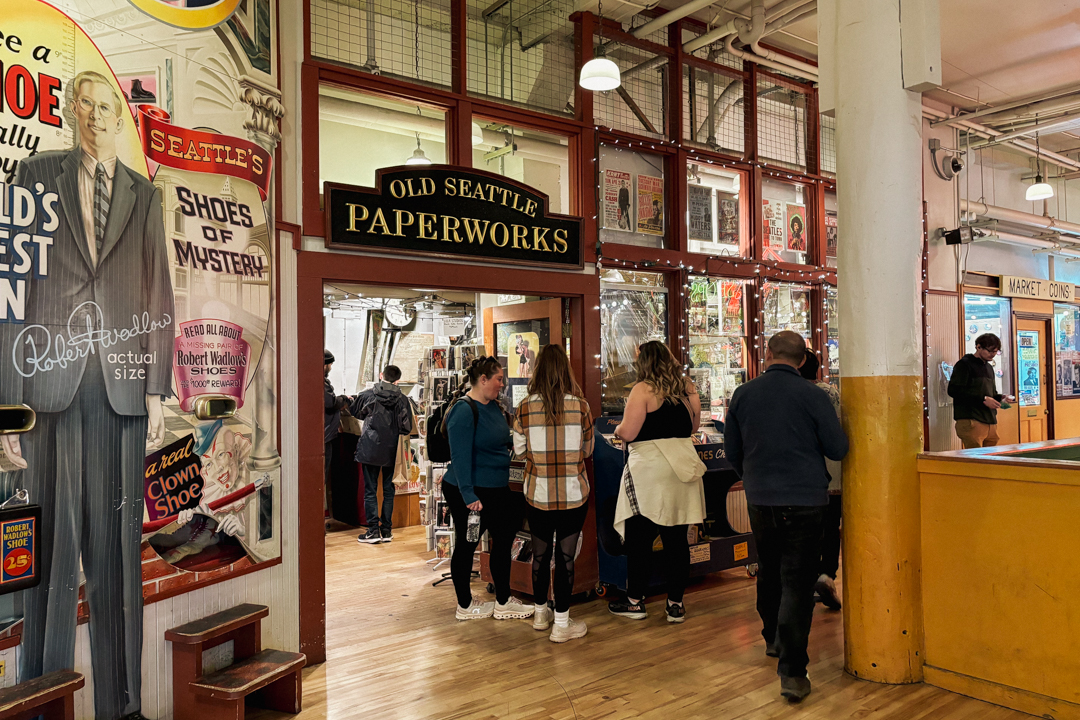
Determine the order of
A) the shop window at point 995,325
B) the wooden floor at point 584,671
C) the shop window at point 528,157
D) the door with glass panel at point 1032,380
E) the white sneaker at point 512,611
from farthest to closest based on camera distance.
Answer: the door with glass panel at point 1032,380, the shop window at point 995,325, the shop window at point 528,157, the white sneaker at point 512,611, the wooden floor at point 584,671

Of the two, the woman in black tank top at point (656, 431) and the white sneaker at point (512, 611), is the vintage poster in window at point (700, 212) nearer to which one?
the woman in black tank top at point (656, 431)

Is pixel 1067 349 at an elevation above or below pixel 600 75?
below

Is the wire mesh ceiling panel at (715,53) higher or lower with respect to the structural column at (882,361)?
higher

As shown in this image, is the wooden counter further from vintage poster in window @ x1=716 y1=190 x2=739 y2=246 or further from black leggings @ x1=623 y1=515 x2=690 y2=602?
vintage poster in window @ x1=716 y1=190 x2=739 y2=246

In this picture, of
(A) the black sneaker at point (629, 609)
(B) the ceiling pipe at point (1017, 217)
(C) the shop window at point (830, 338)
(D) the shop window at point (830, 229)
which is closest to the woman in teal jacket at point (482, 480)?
(A) the black sneaker at point (629, 609)

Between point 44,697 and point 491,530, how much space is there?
2407 millimetres

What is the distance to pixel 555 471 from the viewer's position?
4.25 m

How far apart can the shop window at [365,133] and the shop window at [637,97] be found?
1343mm

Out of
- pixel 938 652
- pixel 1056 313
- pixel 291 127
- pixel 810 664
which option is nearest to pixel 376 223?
pixel 291 127

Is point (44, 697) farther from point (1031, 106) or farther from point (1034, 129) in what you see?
point (1034, 129)

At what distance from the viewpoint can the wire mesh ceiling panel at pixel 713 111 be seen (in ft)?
20.1

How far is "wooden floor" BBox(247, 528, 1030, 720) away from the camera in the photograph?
A: 3.36 m

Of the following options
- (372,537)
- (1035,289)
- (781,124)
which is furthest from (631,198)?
(1035,289)

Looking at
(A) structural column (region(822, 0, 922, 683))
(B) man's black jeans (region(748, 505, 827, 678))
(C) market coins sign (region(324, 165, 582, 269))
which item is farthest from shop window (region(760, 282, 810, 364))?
(B) man's black jeans (region(748, 505, 827, 678))
